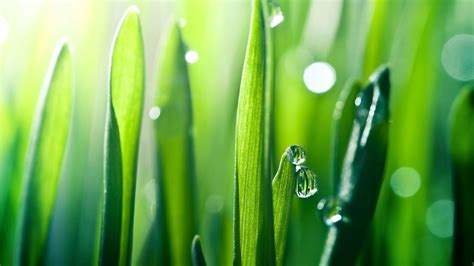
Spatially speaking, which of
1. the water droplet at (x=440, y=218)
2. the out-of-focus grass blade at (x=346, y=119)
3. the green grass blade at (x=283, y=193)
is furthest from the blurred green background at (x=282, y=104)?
the green grass blade at (x=283, y=193)

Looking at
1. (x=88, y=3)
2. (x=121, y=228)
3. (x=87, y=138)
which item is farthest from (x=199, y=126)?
(x=121, y=228)

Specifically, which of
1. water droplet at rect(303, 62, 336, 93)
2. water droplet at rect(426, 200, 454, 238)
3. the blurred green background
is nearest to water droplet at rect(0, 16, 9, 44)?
the blurred green background

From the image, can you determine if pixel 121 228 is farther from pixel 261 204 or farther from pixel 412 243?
pixel 412 243

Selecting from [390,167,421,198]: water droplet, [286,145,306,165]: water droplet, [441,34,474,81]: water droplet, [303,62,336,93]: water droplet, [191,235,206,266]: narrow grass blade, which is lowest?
[191,235,206,266]: narrow grass blade

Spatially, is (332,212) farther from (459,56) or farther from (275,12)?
(459,56)

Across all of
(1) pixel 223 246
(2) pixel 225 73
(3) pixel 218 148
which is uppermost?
(2) pixel 225 73

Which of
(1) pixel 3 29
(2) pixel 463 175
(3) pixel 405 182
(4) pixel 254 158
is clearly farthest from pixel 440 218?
(1) pixel 3 29

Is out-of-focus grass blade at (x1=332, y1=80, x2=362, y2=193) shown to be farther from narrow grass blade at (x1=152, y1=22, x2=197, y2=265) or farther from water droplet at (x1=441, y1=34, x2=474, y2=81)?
water droplet at (x1=441, y1=34, x2=474, y2=81)
